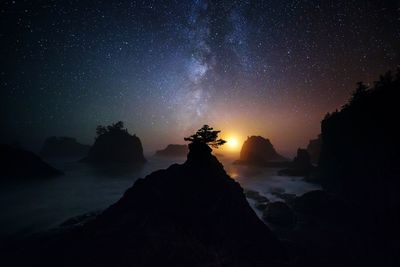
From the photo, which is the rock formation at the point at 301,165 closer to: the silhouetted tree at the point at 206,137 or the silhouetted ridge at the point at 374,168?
the silhouetted ridge at the point at 374,168

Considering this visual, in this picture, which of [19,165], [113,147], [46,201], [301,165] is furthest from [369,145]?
[113,147]

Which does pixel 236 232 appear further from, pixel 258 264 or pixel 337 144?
pixel 337 144

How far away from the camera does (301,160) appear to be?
371 feet

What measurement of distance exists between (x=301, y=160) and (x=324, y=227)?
3523 inches

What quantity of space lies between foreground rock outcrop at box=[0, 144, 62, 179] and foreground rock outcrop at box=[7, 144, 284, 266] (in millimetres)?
68195

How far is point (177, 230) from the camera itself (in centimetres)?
1883

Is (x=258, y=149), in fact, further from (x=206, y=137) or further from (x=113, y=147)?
(x=206, y=137)

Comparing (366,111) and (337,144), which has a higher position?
(366,111)

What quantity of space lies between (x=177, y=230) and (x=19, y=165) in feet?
288

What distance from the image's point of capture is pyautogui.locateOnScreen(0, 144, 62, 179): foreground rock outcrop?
2842 inches

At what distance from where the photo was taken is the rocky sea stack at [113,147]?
13638 cm

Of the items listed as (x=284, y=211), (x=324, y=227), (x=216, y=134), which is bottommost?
(x=324, y=227)

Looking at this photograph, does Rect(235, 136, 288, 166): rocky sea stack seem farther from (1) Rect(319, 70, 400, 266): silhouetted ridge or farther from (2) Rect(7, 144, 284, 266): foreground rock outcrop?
(2) Rect(7, 144, 284, 266): foreground rock outcrop

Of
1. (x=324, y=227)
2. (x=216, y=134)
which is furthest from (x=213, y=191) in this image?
(x=324, y=227)
